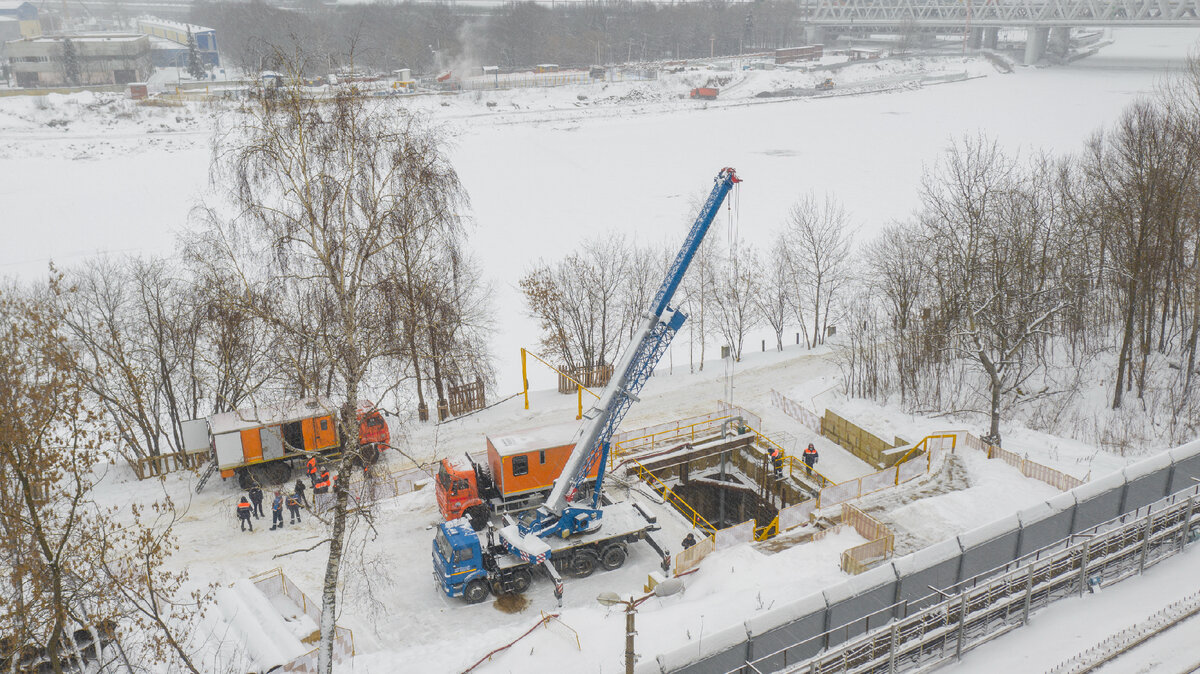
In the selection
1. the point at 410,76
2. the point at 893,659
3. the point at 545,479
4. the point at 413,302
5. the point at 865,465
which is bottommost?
the point at 865,465

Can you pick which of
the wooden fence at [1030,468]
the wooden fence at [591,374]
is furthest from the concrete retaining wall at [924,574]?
the wooden fence at [591,374]

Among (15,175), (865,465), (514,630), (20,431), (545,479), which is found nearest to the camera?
(20,431)

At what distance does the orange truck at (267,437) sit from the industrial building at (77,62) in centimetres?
10421

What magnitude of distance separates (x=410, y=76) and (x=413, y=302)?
94.5m

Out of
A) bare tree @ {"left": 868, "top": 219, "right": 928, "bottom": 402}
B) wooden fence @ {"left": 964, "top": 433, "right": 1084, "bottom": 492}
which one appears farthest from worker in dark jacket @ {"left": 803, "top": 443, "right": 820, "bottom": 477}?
bare tree @ {"left": 868, "top": 219, "right": 928, "bottom": 402}

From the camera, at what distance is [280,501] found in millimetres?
21875

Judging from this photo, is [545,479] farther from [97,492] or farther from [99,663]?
[97,492]

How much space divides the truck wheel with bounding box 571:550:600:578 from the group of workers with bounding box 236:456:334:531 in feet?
23.6

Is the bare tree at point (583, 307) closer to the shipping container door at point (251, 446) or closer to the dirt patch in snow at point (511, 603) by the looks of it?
the shipping container door at point (251, 446)

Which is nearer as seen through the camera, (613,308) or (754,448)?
(754,448)

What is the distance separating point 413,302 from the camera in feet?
79.3

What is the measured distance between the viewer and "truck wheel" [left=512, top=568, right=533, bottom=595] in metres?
19.3

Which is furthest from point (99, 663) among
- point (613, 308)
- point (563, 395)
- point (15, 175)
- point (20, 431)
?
point (15, 175)

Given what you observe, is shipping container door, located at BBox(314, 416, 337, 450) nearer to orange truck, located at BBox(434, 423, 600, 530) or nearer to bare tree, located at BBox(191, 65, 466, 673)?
bare tree, located at BBox(191, 65, 466, 673)
